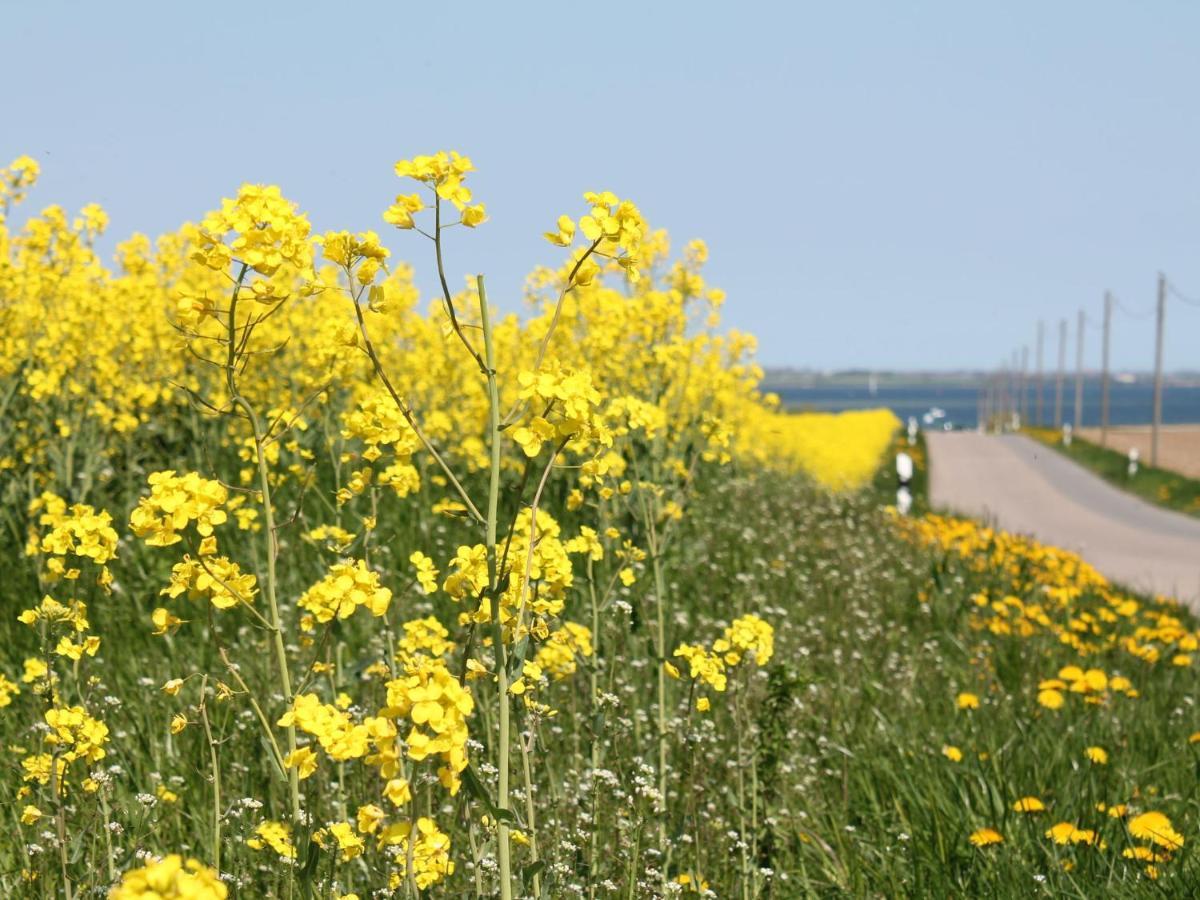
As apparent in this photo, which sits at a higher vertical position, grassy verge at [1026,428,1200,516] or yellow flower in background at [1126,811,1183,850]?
yellow flower in background at [1126,811,1183,850]

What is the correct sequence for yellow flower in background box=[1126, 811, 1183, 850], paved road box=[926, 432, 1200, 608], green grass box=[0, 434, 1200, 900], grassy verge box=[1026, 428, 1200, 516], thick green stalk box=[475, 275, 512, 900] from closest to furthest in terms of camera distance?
1. thick green stalk box=[475, 275, 512, 900]
2. green grass box=[0, 434, 1200, 900]
3. yellow flower in background box=[1126, 811, 1183, 850]
4. paved road box=[926, 432, 1200, 608]
5. grassy verge box=[1026, 428, 1200, 516]

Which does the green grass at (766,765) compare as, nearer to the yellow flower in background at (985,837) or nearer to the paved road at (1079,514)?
the yellow flower in background at (985,837)

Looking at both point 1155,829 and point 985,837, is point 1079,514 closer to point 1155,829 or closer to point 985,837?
point 1155,829

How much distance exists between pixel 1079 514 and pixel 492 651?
17108 mm

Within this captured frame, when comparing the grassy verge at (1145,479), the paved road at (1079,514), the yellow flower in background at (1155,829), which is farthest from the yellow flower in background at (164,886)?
the grassy verge at (1145,479)

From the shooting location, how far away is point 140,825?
2822 mm

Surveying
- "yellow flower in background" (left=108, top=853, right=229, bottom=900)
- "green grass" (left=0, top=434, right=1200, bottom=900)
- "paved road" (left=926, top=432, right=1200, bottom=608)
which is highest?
"yellow flower in background" (left=108, top=853, right=229, bottom=900)

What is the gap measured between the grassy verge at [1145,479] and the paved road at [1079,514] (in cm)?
32

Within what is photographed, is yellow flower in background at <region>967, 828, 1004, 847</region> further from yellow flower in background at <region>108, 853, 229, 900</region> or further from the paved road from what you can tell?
the paved road

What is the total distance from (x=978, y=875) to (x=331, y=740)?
2195 millimetres

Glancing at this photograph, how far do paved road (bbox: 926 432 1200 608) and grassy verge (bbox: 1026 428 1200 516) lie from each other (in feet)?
1.04

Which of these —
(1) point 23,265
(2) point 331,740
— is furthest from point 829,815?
(1) point 23,265

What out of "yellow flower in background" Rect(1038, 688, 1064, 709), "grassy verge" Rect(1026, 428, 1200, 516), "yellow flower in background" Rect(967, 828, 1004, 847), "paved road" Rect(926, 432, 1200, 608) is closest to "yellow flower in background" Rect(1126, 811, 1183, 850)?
"yellow flower in background" Rect(967, 828, 1004, 847)

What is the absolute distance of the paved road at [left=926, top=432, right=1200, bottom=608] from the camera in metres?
12.2
